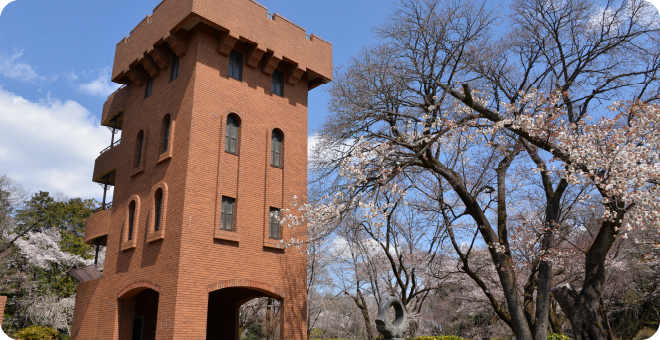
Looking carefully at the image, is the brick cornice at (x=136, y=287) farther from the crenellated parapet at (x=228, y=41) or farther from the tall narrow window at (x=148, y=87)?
the crenellated parapet at (x=228, y=41)

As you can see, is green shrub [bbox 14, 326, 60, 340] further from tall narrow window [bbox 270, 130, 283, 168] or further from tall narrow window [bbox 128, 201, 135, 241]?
tall narrow window [bbox 270, 130, 283, 168]

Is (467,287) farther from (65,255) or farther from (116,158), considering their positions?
(65,255)

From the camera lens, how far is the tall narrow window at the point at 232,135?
673 inches

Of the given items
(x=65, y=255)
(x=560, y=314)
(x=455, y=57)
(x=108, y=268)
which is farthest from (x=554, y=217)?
(x=65, y=255)

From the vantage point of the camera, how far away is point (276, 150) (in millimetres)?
18625

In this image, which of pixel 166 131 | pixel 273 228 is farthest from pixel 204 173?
pixel 273 228

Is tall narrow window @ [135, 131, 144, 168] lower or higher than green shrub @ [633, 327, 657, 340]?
higher

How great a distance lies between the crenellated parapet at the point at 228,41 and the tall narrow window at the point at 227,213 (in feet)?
18.0

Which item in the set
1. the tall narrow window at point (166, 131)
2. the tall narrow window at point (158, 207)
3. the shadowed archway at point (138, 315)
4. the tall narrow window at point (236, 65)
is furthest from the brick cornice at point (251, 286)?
the tall narrow window at point (236, 65)

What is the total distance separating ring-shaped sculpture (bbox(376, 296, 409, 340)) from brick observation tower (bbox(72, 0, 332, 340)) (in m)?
6.31

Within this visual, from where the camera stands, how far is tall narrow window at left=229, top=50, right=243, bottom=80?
58.9 ft

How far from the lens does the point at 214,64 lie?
56.5ft

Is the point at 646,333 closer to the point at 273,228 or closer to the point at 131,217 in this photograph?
the point at 273,228

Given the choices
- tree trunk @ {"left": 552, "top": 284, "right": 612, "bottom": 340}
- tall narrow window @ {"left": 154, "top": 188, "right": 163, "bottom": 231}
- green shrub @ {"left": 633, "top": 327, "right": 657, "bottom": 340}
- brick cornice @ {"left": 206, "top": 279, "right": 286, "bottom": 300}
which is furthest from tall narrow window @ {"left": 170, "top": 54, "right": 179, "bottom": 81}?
green shrub @ {"left": 633, "top": 327, "right": 657, "bottom": 340}
